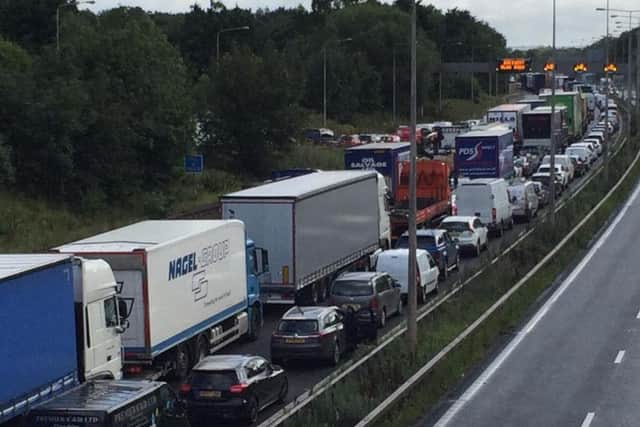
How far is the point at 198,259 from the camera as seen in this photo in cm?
2623

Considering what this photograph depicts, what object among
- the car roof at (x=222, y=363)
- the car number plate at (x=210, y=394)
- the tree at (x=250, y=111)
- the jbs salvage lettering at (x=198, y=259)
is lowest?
the car number plate at (x=210, y=394)

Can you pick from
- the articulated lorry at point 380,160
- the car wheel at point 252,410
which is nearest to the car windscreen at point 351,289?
the car wheel at point 252,410

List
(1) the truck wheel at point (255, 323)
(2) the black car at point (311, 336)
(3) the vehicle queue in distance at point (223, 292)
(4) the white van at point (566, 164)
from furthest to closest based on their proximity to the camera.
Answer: (4) the white van at point (566, 164)
(1) the truck wheel at point (255, 323)
(2) the black car at point (311, 336)
(3) the vehicle queue in distance at point (223, 292)

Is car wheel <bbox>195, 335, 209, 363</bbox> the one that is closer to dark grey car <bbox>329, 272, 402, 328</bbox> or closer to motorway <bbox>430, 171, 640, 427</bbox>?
dark grey car <bbox>329, 272, 402, 328</bbox>

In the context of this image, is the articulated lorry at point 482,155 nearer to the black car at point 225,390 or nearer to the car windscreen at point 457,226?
the car windscreen at point 457,226

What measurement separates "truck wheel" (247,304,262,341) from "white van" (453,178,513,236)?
18.7 meters

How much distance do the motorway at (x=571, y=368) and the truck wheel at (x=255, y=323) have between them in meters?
5.99

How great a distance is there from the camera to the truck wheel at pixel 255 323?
29.7m

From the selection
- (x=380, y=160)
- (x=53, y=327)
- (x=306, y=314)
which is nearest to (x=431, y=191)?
(x=380, y=160)

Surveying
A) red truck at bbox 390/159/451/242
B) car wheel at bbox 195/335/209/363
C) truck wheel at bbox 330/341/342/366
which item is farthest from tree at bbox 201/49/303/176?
truck wheel at bbox 330/341/342/366

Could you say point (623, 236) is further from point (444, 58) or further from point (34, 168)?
point (444, 58)

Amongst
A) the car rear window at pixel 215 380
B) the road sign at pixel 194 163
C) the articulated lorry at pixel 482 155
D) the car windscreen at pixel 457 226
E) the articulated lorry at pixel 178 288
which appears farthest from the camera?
the articulated lorry at pixel 482 155

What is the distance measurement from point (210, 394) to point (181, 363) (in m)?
4.18

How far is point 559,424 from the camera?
20172 mm
